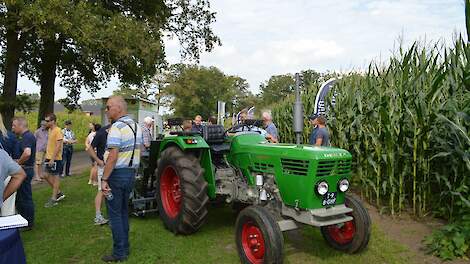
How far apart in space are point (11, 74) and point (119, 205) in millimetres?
14178

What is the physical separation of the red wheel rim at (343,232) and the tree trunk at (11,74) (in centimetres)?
1462

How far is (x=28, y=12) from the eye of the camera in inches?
526

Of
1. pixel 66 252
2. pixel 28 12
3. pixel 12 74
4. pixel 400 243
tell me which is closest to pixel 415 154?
pixel 400 243

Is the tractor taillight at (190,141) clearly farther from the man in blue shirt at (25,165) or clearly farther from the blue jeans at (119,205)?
the man in blue shirt at (25,165)

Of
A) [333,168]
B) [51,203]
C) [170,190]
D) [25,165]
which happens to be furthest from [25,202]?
[333,168]

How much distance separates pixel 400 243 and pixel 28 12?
12.8 metres

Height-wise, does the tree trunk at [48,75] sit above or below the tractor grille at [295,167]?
above

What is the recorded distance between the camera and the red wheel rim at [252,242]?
442cm

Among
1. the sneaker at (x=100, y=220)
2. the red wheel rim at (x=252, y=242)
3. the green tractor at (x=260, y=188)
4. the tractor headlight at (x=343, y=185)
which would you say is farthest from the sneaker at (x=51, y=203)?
the tractor headlight at (x=343, y=185)

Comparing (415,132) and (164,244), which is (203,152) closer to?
(164,244)

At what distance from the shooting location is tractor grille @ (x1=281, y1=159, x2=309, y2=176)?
4.43 meters

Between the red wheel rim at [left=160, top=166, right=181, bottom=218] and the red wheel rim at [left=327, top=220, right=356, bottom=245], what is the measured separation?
7.22 ft

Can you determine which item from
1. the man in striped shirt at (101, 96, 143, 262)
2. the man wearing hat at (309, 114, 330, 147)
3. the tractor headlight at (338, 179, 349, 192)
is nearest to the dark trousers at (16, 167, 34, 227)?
the man in striped shirt at (101, 96, 143, 262)

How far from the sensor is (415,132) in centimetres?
580
